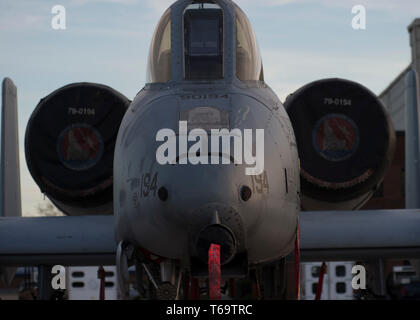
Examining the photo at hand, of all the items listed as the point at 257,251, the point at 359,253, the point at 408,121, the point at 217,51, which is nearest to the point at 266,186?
the point at 257,251

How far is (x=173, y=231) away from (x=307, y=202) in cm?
348

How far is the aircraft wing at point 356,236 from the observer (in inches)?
317

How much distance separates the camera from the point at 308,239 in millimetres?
8008

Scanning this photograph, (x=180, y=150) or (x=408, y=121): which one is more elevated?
(x=408, y=121)

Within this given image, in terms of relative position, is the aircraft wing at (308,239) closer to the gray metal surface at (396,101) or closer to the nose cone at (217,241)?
the nose cone at (217,241)

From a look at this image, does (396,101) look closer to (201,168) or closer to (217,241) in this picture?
(201,168)

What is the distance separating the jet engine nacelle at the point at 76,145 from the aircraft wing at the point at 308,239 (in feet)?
1.65

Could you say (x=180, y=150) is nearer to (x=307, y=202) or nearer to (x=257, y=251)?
(x=257, y=251)

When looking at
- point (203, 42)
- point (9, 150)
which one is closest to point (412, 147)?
point (203, 42)

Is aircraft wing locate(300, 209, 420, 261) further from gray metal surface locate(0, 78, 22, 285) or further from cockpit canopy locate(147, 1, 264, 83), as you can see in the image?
gray metal surface locate(0, 78, 22, 285)

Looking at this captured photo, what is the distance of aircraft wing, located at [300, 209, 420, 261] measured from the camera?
8.05m

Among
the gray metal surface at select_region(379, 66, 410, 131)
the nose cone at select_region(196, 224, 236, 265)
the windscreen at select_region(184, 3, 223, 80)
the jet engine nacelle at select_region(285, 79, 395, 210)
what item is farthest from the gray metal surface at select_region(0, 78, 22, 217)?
the gray metal surface at select_region(379, 66, 410, 131)

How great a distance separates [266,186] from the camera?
5.79 meters

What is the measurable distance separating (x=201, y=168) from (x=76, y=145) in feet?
12.5
